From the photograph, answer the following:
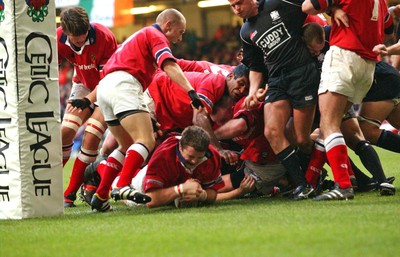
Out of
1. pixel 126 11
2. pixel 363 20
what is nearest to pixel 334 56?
pixel 363 20

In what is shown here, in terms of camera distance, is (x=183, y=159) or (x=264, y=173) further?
(x=264, y=173)

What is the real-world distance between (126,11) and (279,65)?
1127 cm

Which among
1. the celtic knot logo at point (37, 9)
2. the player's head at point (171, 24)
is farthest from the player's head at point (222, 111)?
the celtic knot logo at point (37, 9)

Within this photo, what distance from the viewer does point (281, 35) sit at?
7.40 metres

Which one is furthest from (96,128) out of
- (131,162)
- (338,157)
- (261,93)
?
(338,157)

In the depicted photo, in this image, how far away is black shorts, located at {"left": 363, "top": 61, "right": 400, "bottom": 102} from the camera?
8.09 meters

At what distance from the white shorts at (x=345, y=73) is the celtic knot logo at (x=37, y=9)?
2.36 meters

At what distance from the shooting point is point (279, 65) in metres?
7.41

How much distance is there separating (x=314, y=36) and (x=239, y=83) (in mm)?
928

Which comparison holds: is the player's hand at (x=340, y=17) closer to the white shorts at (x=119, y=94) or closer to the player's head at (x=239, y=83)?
the player's head at (x=239, y=83)

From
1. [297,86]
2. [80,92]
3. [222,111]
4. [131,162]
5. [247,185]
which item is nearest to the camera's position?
[131,162]

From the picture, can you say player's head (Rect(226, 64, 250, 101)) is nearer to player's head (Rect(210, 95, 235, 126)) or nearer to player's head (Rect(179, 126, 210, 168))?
player's head (Rect(210, 95, 235, 126))

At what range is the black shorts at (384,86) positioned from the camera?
26.6ft

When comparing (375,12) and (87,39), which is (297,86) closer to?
(375,12)
